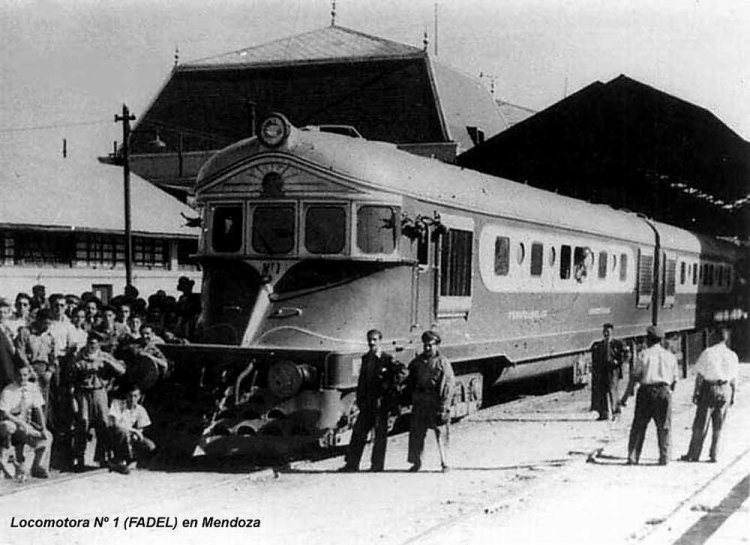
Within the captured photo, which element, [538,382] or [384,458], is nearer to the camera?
[384,458]

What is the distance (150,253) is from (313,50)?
23973mm

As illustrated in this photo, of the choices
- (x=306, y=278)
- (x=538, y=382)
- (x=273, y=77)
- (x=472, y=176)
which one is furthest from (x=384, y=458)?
(x=273, y=77)

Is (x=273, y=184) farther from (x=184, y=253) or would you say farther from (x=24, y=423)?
(x=184, y=253)

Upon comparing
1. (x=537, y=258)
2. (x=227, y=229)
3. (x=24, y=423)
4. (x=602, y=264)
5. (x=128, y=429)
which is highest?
(x=227, y=229)

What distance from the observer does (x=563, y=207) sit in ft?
53.6

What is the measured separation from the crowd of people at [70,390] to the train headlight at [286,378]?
127 cm

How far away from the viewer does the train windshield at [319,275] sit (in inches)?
425

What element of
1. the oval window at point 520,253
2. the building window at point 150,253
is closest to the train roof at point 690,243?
the oval window at point 520,253

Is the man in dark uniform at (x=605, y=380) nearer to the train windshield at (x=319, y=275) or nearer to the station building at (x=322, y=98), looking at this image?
the train windshield at (x=319, y=275)

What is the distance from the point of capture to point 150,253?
112 ft

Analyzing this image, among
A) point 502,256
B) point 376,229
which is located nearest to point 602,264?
point 502,256

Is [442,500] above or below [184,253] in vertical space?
below

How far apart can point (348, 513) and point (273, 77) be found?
4636 centimetres

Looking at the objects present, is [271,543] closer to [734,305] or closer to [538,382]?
[538,382]
